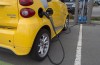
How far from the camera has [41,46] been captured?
4477mm

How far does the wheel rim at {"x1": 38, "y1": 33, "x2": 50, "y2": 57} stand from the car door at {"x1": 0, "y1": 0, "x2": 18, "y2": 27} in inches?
30.2

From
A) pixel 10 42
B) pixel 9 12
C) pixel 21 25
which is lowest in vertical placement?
pixel 10 42

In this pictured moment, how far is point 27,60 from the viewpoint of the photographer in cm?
459

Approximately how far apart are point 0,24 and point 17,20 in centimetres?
44

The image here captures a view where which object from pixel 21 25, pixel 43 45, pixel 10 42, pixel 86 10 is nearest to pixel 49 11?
pixel 43 45

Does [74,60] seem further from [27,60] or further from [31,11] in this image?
[31,11]

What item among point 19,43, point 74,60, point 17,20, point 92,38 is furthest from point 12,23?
point 92,38

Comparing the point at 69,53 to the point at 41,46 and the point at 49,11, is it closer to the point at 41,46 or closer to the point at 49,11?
the point at 41,46

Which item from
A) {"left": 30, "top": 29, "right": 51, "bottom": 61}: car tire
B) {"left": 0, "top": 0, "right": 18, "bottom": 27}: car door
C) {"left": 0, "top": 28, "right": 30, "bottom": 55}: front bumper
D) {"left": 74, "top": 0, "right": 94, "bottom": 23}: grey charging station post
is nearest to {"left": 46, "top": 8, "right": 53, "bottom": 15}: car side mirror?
{"left": 30, "top": 29, "right": 51, "bottom": 61}: car tire

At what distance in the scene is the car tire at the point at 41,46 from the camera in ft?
13.9

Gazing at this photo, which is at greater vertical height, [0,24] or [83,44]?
[0,24]

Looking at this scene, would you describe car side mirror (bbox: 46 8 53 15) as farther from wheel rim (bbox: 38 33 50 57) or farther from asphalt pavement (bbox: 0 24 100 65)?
asphalt pavement (bbox: 0 24 100 65)

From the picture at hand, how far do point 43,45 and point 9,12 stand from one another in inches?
43.4

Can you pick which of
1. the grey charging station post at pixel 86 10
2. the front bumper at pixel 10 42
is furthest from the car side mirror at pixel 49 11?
the grey charging station post at pixel 86 10
